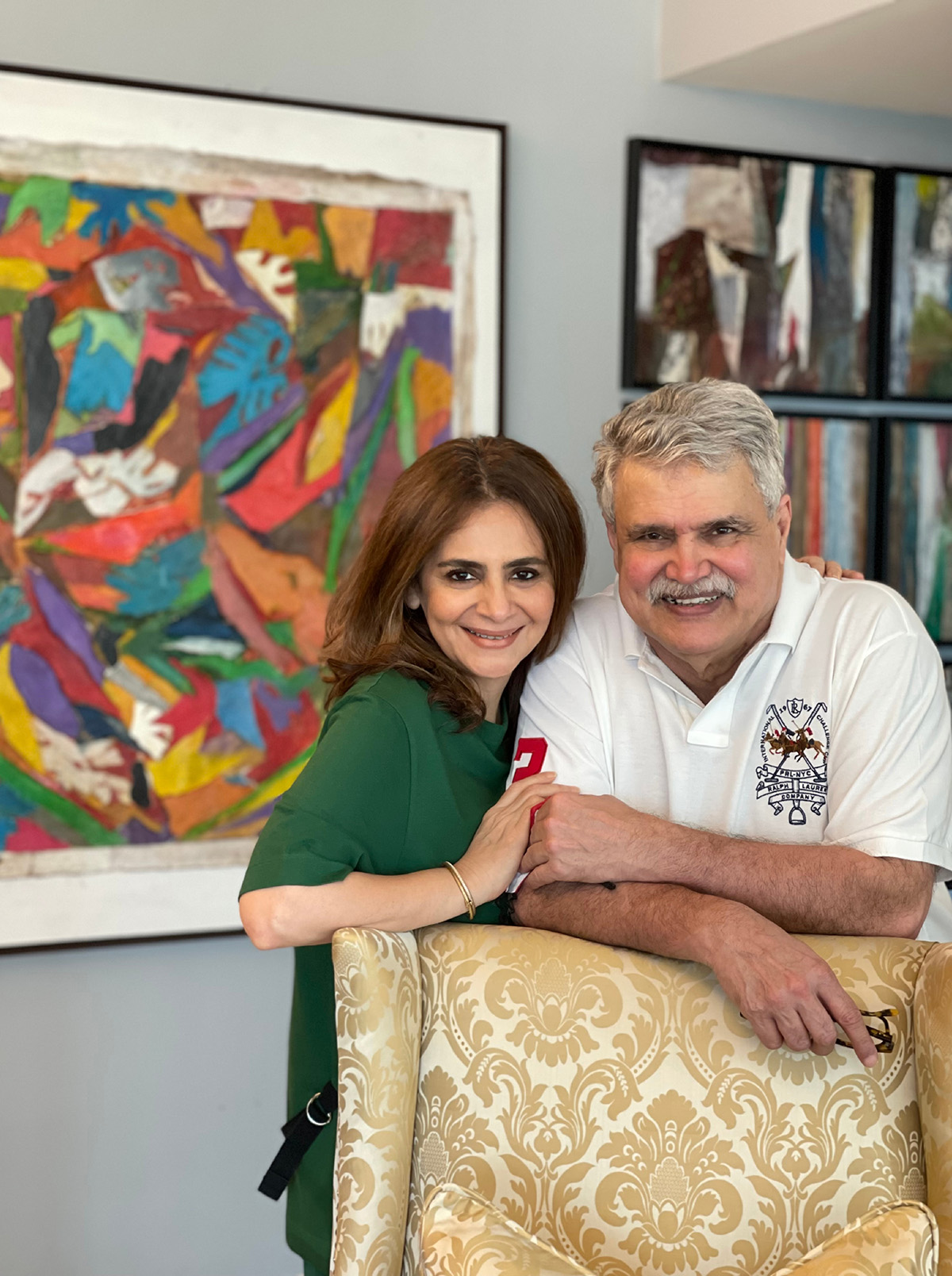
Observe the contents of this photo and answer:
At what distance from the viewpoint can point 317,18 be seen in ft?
8.27

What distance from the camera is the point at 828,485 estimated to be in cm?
294

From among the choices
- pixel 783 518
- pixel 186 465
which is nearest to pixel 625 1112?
pixel 783 518

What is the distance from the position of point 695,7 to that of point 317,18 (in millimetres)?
776

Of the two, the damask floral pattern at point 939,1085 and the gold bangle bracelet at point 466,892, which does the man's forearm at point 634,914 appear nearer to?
the gold bangle bracelet at point 466,892

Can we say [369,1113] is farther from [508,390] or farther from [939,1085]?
[508,390]

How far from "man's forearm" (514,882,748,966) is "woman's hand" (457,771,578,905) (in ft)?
0.20

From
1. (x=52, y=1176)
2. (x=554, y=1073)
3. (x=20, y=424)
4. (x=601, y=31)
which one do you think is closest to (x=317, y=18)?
(x=601, y=31)

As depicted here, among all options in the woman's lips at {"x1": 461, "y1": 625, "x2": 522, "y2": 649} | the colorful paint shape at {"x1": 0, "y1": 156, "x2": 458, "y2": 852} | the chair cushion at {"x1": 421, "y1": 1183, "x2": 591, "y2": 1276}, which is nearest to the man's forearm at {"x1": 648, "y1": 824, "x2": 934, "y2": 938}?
the woman's lips at {"x1": 461, "y1": 625, "x2": 522, "y2": 649}

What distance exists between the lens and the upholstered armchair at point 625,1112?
1312 mm

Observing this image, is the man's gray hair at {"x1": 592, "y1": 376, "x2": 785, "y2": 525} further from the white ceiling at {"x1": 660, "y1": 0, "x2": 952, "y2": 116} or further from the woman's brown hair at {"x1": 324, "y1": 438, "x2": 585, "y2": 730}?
the white ceiling at {"x1": 660, "y1": 0, "x2": 952, "y2": 116}

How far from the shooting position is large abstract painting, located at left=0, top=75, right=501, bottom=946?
93.0 inches

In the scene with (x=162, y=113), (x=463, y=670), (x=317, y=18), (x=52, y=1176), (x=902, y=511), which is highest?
(x=317, y=18)

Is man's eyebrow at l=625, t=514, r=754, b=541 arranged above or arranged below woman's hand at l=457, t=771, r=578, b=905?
above

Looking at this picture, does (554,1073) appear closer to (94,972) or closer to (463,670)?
(463,670)
